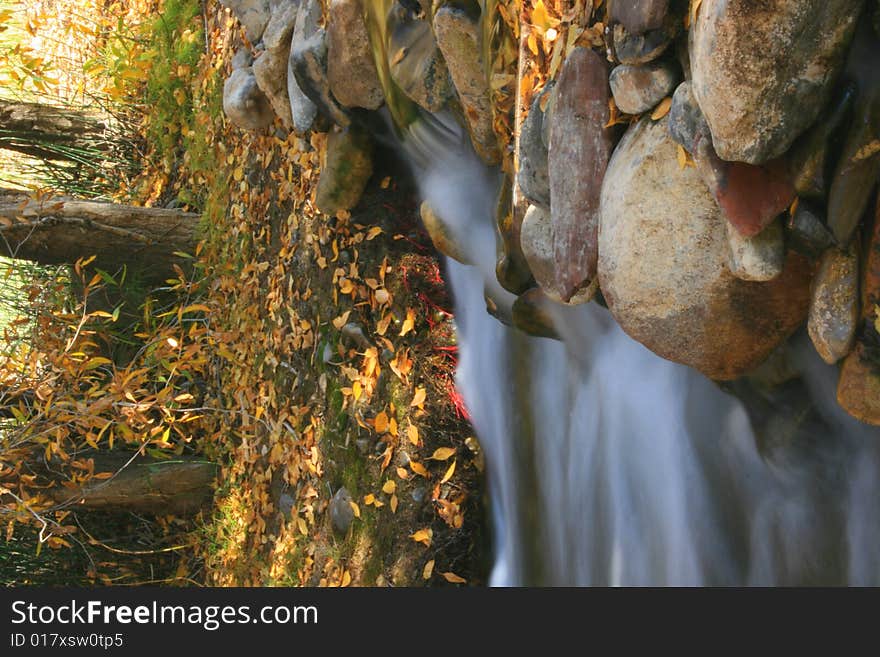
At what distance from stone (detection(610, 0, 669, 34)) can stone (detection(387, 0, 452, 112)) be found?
109 cm

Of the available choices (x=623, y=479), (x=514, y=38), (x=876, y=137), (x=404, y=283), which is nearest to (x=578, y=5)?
(x=514, y=38)

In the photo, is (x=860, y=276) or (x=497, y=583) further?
(x=497, y=583)

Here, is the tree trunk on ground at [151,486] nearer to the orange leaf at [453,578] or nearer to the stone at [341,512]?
the stone at [341,512]

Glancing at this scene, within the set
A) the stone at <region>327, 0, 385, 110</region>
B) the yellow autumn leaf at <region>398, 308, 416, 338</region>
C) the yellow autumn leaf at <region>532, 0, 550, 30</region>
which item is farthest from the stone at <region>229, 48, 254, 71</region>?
the yellow autumn leaf at <region>532, 0, 550, 30</region>

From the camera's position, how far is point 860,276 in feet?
5.01

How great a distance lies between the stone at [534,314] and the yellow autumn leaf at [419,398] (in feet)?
1.90

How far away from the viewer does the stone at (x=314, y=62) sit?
134 inches

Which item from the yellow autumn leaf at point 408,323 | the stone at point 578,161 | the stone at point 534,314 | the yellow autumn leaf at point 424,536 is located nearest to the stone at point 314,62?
the yellow autumn leaf at point 408,323

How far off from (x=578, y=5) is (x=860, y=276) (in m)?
0.90

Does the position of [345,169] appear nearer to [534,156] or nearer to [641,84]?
[534,156]

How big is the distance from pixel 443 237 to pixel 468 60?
0.79m

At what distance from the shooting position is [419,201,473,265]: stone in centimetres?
317

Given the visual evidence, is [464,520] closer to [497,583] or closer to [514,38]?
[497,583]

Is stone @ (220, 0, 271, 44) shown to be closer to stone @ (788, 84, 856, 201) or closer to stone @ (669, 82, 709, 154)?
stone @ (669, 82, 709, 154)
